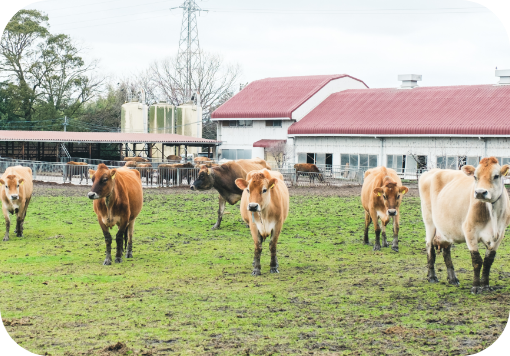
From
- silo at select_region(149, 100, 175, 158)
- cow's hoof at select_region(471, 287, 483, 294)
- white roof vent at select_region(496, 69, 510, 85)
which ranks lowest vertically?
cow's hoof at select_region(471, 287, 483, 294)

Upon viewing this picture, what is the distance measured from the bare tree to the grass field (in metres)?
26.6

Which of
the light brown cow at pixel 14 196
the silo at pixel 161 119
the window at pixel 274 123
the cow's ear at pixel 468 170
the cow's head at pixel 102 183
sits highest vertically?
the silo at pixel 161 119

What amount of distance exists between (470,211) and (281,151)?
32959mm

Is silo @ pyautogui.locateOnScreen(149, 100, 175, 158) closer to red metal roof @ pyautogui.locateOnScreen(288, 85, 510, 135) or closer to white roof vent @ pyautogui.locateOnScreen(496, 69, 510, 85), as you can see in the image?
red metal roof @ pyautogui.locateOnScreen(288, 85, 510, 135)

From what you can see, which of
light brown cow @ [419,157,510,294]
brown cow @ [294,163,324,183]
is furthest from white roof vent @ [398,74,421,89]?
light brown cow @ [419,157,510,294]

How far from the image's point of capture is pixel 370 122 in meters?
38.1

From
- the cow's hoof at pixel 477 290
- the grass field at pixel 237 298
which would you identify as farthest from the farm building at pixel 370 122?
the cow's hoof at pixel 477 290

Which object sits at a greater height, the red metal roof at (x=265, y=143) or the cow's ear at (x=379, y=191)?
the red metal roof at (x=265, y=143)

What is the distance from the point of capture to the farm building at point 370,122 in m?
34.8

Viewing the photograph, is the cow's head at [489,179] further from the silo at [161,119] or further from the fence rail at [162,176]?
the silo at [161,119]

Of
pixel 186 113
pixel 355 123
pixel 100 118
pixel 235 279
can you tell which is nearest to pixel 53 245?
pixel 235 279

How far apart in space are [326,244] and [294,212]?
5.64 metres

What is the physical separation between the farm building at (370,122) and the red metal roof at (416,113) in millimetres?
53

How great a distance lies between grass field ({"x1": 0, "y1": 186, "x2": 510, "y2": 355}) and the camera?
5961 mm
